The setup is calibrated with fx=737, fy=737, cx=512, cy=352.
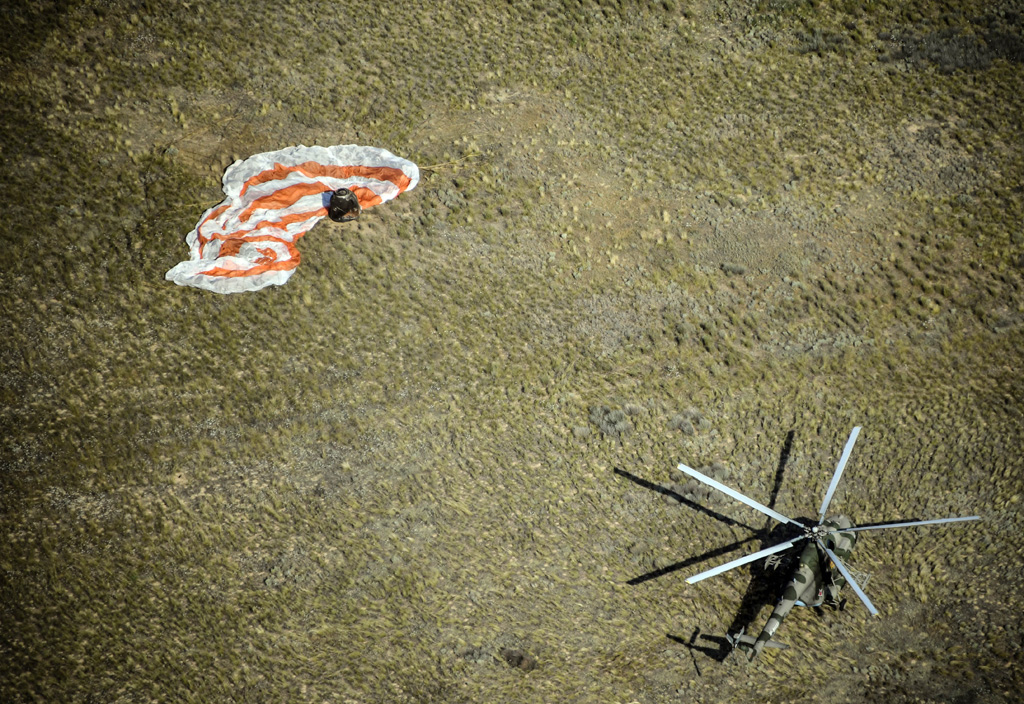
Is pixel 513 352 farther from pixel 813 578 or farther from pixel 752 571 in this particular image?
pixel 813 578

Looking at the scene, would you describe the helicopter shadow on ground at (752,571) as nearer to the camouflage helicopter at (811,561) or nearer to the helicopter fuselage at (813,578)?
the camouflage helicopter at (811,561)

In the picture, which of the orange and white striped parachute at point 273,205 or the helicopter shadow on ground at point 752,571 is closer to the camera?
the helicopter shadow on ground at point 752,571

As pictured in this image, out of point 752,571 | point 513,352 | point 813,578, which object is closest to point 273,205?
point 513,352

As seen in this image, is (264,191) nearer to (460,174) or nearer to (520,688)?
(460,174)

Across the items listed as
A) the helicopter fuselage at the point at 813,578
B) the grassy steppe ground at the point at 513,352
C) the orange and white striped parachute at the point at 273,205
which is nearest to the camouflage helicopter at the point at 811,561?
the helicopter fuselage at the point at 813,578

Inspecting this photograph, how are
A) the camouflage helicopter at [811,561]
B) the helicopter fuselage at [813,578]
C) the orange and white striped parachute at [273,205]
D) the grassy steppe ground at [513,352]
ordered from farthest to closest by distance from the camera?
the orange and white striped parachute at [273,205] < the grassy steppe ground at [513,352] < the helicopter fuselage at [813,578] < the camouflage helicopter at [811,561]
